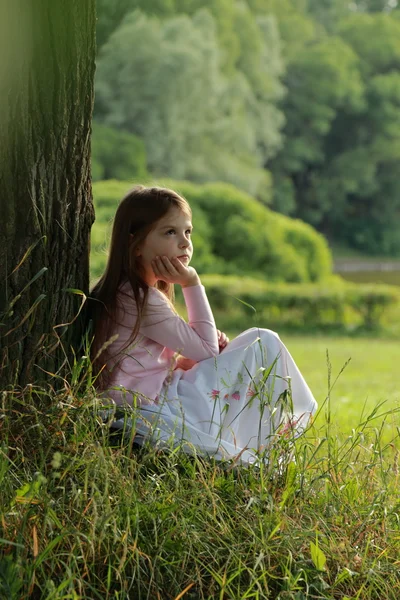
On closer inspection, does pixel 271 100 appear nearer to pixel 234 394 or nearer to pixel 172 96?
pixel 172 96

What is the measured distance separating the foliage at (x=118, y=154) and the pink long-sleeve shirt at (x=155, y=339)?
83.8ft

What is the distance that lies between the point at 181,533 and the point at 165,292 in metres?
1.29

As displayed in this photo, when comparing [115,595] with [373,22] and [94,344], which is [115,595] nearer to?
[94,344]

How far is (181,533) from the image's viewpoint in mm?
2473

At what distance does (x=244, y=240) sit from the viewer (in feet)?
58.6

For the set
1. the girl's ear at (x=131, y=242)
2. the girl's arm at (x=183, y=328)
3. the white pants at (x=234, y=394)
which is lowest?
the white pants at (x=234, y=394)

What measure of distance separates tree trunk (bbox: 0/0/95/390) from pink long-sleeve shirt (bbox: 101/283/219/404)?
0.22m

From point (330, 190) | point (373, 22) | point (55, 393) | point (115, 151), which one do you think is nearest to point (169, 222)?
point (55, 393)

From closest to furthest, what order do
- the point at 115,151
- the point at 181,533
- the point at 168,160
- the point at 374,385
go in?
the point at 181,533 < the point at 374,385 < the point at 115,151 < the point at 168,160

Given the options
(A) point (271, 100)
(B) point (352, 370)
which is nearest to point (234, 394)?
(B) point (352, 370)

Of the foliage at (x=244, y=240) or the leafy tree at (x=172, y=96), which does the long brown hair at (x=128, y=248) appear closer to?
the foliage at (x=244, y=240)

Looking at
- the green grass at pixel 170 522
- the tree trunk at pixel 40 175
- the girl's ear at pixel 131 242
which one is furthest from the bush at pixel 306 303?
the green grass at pixel 170 522

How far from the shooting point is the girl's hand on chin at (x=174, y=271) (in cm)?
336

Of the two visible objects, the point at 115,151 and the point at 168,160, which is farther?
the point at 168,160
